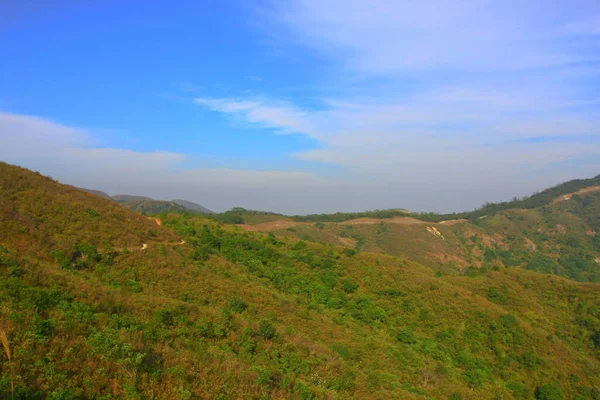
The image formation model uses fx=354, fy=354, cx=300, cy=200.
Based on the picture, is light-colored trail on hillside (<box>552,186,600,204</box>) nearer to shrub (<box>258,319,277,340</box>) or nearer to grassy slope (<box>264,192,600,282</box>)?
grassy slope (<box>264,192,600,282</box>)

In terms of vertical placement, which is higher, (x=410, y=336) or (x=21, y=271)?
(x=21, y=271)

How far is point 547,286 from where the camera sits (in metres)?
33.1

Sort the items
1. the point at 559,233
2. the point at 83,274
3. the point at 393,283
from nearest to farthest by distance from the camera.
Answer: the point at 83,274 → the point at 393,283 → the point at 559,233

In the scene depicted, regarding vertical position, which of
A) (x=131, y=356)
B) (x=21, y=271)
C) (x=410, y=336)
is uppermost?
(x=21, y=271)

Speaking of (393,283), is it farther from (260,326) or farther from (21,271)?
(21,271)

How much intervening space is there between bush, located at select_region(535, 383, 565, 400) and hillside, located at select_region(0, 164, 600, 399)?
0.38 ft

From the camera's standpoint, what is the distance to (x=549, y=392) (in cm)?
1953

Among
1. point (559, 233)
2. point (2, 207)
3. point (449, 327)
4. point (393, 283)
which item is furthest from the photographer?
point (559, 233)

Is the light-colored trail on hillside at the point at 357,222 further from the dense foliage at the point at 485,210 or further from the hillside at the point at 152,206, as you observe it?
the hillside at the point at 152,206

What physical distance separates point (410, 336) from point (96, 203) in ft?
76.4

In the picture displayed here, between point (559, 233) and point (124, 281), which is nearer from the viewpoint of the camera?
point (124, 281)

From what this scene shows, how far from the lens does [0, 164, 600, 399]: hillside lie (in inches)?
336

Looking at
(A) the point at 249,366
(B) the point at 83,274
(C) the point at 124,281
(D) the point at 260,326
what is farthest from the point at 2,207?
(A) the point at 249,366

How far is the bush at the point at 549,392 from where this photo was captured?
63.5 feet
